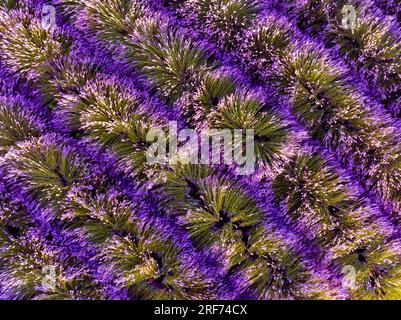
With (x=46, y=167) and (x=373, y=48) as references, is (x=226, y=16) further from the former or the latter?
(x=46, y=167)

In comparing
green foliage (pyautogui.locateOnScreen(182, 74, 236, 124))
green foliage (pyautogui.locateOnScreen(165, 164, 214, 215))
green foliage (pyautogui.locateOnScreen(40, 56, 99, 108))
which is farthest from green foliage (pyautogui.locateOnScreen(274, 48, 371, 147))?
green foliage (pyautogui.locateOnScreen(40, 56, 99, 108))

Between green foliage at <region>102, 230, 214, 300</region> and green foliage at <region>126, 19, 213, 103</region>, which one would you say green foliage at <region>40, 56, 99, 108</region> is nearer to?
green foliage at <region>126, 19, 213, 103</region>

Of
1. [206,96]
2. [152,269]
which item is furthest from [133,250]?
[206,96]

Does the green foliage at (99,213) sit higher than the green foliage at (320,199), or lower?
lower

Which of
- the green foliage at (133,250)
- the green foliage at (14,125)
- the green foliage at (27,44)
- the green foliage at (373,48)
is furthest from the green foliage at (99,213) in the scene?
the green foliage at (373,48)

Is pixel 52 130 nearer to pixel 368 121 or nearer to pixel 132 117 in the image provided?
pixel 132 117

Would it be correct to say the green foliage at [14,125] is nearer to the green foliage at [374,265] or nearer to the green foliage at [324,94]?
the green foliage at [324,94]

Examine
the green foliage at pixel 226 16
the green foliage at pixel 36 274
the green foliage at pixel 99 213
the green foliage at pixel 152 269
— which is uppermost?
the green foliage at pixel 226 16
